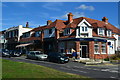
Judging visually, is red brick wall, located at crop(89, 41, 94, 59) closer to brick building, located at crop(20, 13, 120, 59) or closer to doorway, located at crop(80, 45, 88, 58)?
brick building, located at crop(20, 13, 120, 59)

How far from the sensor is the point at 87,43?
106 feet

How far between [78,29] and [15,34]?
27.5 metres

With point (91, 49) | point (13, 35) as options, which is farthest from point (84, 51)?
point (13, 35)

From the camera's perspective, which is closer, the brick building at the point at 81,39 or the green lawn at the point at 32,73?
the green lawn at the point at 32,73

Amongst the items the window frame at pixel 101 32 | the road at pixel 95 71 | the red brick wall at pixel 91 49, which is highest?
the window frame at pixel 101 32

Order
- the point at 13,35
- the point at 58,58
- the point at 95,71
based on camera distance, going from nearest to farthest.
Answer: the point at 95,71 < the point at 58,58 < the point at 13,35

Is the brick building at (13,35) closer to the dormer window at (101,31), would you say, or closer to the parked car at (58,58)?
the dormer window at (101,31)

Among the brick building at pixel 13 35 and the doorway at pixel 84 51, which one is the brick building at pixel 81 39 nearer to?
the doorway at pixel 84 51

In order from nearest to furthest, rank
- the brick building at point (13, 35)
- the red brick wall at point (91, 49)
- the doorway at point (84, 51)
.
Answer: the red brick wall at point (91, 49) → the doorway at point (84, 51) → the brick building at point (13, 35)

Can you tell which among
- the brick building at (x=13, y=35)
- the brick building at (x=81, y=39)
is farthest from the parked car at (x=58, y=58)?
the brick building at (x=13, y=35)

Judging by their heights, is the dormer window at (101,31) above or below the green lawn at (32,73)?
above

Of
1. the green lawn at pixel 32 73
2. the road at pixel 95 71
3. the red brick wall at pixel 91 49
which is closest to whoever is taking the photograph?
the green lawn at pixel 32 73

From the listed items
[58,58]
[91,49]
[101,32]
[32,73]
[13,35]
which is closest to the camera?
[32,73]

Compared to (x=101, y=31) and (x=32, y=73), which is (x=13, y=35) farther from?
(x=32, y=73)
